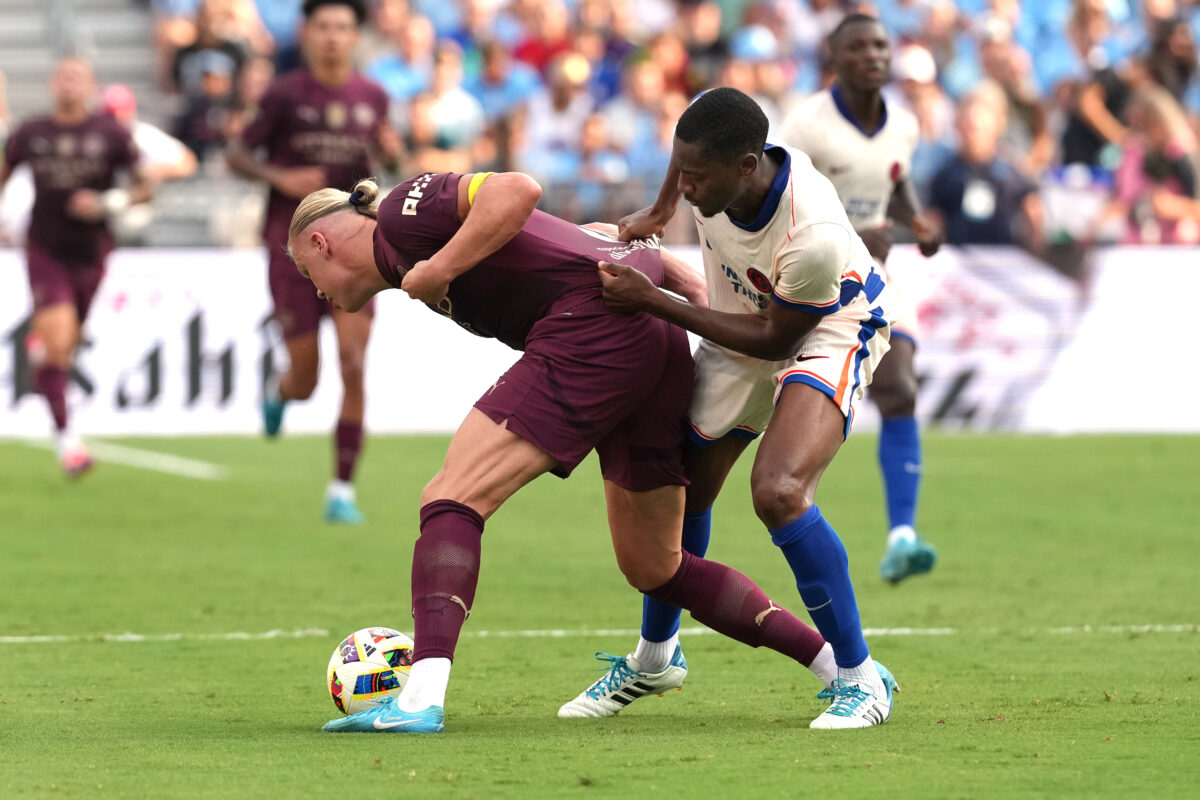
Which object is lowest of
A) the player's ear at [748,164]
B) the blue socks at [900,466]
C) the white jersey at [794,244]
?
the blue socks at [900,466]

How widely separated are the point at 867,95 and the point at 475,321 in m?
3.49

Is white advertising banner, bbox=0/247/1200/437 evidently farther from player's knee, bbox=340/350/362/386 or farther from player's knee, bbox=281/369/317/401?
player's knee, bbox=281/369/317/401

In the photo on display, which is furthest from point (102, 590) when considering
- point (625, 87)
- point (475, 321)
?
point (625, 87)

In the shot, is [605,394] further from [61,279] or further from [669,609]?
[61,279]

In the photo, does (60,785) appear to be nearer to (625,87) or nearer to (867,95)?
(867,95)

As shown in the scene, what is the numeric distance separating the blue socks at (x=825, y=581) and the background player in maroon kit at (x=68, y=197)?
8.71 meters

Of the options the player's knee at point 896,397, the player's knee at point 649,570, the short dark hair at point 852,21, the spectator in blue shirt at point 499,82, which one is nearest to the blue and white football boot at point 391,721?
the player's knee at point 649,570

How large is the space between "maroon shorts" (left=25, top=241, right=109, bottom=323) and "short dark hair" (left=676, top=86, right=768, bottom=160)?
8.88 meters

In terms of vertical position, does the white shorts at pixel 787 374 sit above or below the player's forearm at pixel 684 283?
below

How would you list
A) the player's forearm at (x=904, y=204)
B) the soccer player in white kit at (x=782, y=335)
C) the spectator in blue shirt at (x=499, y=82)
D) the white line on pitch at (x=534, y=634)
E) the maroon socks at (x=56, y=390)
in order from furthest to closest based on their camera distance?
the spectator in blue shirt at (x=499, y=82) < the maroon socks at (x=56, y=390) < the player's forearm at (x=904, y=204) < the white line on pitch at (x=534, y=634) < the soccer player in white kit at (x=782, y=335)

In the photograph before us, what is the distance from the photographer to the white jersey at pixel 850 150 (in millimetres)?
8625

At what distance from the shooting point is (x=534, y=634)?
7.69 m

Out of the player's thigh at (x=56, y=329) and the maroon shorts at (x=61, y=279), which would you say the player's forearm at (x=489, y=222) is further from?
the maroon shorts at (x=61, y=279)

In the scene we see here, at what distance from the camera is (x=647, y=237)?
6.05 meters
